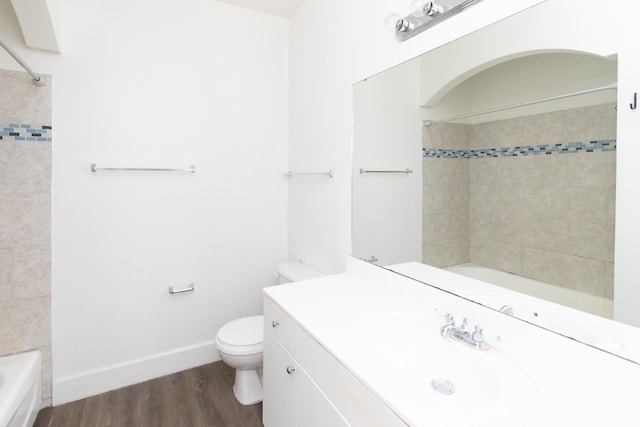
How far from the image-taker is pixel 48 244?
74.7 inches

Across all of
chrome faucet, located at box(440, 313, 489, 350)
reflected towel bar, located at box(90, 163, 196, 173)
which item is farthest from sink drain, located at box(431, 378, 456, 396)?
reflected towel bar, located at box(90, 163, 196, 173)

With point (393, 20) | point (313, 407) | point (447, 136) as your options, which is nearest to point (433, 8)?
point (393, 20)

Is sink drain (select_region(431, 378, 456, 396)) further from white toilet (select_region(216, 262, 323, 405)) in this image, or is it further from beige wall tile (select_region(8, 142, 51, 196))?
beige wall tile (select_region(8, 142, 51, 196))

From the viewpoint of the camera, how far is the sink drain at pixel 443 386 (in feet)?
3.23

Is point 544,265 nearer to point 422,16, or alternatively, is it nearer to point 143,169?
point 422,16

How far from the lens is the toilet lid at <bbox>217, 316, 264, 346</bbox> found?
1899 millimetres

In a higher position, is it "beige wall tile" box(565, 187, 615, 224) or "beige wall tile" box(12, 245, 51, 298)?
"beige wall tile" box(565, 187, 615, 224)

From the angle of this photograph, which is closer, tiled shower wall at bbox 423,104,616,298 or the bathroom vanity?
the bathroom vanity

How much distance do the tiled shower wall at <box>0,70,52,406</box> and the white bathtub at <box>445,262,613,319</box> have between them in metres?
2.16

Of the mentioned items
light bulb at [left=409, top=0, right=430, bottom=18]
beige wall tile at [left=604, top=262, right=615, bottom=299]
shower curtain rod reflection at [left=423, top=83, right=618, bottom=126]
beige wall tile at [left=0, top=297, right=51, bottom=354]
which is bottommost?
beige wall tile at [left=0, top=297, right=51, bottom=354]

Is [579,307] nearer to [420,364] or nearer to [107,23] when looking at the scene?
[420,364]

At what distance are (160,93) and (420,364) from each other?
211cm

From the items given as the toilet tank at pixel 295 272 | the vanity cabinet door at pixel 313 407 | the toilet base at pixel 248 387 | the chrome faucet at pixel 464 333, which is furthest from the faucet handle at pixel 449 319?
the toilet base at pixel 248 387

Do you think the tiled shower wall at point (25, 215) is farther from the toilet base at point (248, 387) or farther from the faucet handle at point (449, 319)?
the faucet handle at point (449, 319)
